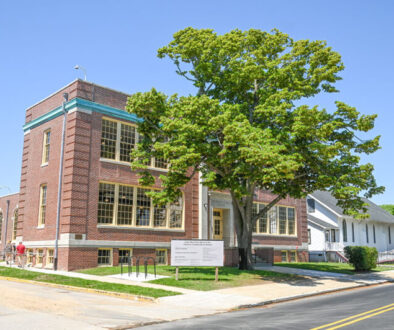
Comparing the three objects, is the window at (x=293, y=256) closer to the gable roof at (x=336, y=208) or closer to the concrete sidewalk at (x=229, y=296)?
the gable roof at (x=336, y=208)

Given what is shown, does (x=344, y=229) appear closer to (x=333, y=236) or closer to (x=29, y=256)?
(x=333, y=236)

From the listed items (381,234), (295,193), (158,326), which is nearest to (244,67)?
(295,193)

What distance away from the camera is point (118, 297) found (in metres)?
14.7

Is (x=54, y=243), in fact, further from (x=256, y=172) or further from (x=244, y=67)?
(x=244, y=67)

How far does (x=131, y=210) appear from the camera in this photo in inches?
1010

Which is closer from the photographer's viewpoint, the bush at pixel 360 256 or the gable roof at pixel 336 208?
the bush at pixel 360 256

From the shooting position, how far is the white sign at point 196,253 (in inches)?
699

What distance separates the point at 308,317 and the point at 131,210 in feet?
54.4

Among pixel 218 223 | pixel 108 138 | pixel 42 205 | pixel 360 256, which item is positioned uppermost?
pixel 108 138

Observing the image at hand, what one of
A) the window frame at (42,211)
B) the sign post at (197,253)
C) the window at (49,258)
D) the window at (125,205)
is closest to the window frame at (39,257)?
the window at (49,258)

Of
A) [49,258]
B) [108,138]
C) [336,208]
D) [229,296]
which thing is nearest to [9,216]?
[49,258]

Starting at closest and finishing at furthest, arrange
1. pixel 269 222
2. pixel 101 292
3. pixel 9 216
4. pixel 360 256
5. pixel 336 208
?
pixel 101 292 < pixel 360 256 < pixel 269 222 < pixel 9 216 < pixel 336 208

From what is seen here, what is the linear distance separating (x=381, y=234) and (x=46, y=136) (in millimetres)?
42885

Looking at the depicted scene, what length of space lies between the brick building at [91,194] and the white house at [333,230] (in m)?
18.9
